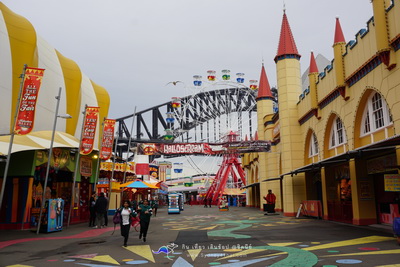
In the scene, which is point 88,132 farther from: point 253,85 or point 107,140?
point 253,85

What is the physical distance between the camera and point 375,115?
15555 mm

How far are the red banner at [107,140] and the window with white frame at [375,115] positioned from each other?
13.5m

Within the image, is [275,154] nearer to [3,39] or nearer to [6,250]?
[3,39]

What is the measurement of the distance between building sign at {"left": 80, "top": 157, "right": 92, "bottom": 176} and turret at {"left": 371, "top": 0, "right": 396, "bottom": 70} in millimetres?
16557

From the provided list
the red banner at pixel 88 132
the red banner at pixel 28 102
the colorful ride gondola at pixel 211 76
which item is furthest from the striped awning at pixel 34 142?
the colorful ride gondola at pixel 211 76

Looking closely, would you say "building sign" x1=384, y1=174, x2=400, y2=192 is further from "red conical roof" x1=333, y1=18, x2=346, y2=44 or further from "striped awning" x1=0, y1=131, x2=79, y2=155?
"striped awning" x1=0, y1=131, x2=79, y2=155

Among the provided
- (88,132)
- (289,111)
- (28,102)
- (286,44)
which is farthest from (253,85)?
(28,102)

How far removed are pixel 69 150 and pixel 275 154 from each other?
17197 millimetres

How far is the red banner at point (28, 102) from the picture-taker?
13.2m

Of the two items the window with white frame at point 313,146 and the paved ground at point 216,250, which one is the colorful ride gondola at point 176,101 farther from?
the paved ground at point 216,250

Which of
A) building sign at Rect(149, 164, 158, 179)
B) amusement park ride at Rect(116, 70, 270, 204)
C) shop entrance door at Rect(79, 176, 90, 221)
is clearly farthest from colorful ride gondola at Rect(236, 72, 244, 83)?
shop entrance door at Rect(79, 176, 90, 221)

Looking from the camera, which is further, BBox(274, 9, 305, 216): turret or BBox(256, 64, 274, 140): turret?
BBox(256, 64, 274, 140): turret

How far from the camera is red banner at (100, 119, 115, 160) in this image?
22031 millimetres

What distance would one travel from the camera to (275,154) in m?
31.5
